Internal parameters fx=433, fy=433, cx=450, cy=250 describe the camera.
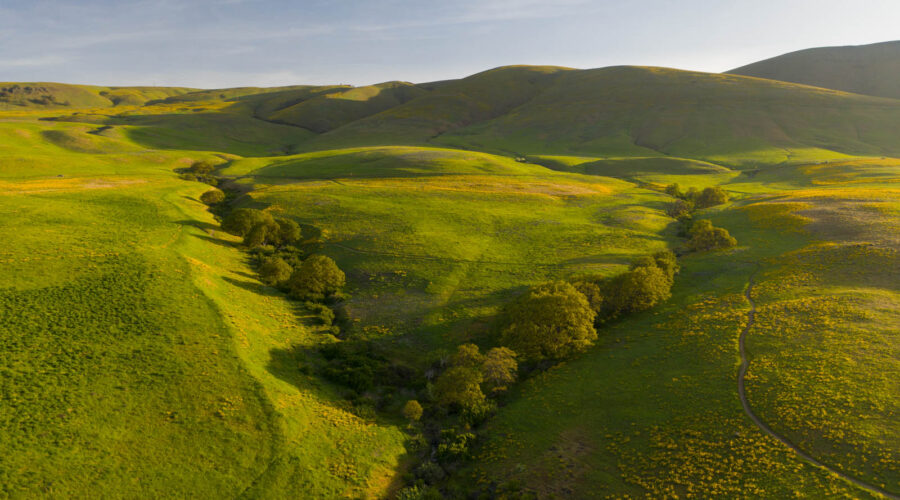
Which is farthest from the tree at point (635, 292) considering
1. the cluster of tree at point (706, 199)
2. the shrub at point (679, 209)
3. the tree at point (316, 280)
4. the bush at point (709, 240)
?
the cluster of tree at point (706, 199)

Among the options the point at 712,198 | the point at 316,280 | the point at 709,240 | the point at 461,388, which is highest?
the point at 712,198

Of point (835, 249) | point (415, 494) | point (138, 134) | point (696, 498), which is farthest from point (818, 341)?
point (138, 134)

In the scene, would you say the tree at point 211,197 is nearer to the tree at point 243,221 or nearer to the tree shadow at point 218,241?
the tree at point 243,221

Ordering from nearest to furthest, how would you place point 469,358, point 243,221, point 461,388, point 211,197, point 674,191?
point 461,388, point 469,358, point 243,221, point 211,197, point 674,191

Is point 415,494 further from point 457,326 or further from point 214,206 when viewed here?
point 214,206

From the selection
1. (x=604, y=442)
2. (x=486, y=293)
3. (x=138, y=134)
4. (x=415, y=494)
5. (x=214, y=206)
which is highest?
(x=138, y=134)

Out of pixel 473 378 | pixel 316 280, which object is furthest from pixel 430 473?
pixel 316 280

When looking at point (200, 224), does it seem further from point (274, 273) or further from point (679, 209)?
point (679, 209)
